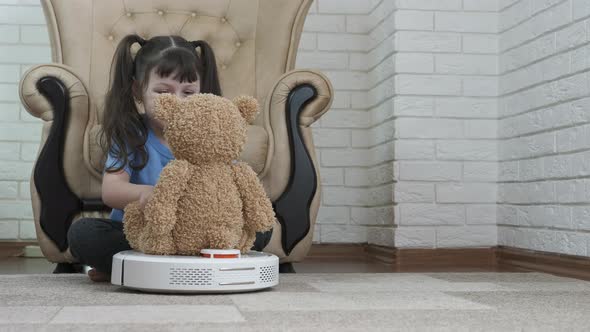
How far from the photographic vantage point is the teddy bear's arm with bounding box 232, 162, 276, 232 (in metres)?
1.53

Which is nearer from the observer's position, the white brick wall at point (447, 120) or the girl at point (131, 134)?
the girl at point (131, 134)

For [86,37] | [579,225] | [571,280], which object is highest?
[86,37]

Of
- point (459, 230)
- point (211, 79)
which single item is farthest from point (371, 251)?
point (211, 79)

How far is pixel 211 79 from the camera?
1.94 metres

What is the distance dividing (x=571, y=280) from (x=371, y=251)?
108 cm

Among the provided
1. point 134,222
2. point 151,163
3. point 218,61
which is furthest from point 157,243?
point 218,61

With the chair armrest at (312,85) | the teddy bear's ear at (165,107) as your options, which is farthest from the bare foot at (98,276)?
the chair armrest at (312,85)

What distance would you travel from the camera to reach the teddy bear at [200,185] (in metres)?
1.45

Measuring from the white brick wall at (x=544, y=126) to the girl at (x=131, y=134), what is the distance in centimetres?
99

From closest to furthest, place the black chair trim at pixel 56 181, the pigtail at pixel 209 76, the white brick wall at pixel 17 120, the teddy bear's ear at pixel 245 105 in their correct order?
the teddy bear's ear at pixel 245 105 → the pigtail at pixel 209 76 → the black chair trim at pixel 56 181 → the white brick wall at pixel 17 120

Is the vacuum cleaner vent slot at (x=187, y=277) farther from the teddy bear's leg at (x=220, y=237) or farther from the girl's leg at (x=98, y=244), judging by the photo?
the girl's leg at (x=98, y=244)

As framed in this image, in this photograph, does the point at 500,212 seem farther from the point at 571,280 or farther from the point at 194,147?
the point at 194,147

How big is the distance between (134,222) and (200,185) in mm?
195

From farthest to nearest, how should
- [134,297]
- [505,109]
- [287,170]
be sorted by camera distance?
1. [505,109]
2. [287,170]
3. [134,297]
